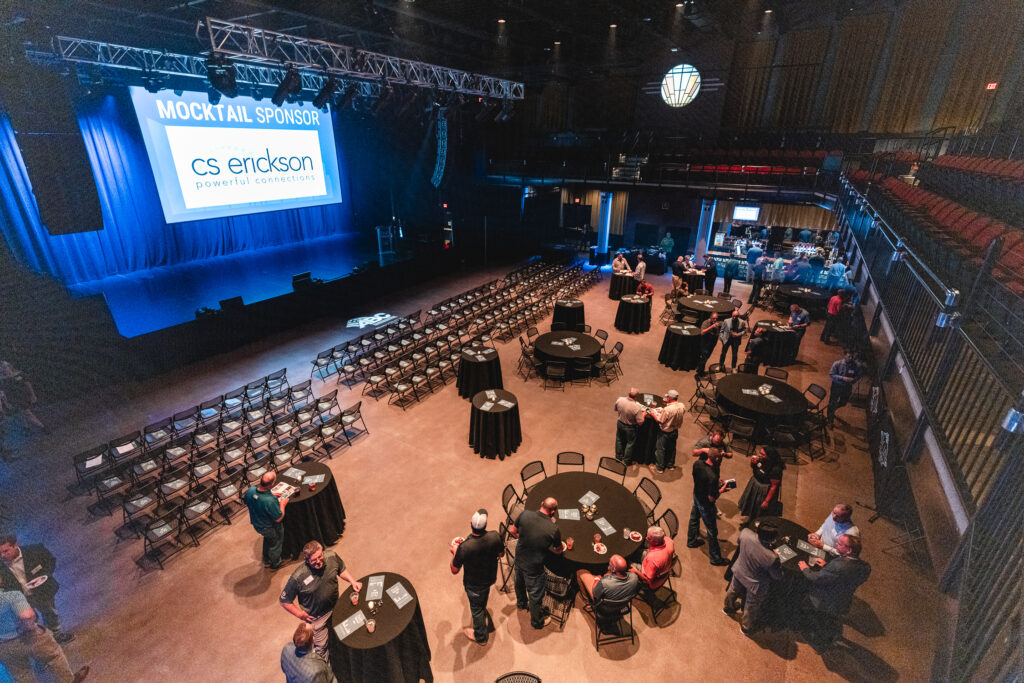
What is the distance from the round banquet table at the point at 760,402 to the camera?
7.08 metres

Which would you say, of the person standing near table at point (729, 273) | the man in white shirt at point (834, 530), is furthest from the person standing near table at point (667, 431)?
the person standing near table at point (729, 273)

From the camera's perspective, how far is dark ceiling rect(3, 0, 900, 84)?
10044 millimetres

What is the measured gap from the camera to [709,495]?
5.05m

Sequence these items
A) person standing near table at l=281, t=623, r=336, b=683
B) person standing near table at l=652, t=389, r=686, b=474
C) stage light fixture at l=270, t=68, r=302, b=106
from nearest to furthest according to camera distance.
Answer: person standing near table at l=281, t=623, r=336, b=683, person standing near table at l=652, t=389, r=686, b=474, stage light fixture at l=270, t=68, r=302, b=106

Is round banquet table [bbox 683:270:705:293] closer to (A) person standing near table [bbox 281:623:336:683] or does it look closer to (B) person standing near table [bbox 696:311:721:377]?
(B) person standing near table [bbox 696:311:721:377]

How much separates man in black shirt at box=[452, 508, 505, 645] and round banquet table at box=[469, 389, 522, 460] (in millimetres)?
2904

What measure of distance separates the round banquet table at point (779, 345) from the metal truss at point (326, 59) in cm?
1161

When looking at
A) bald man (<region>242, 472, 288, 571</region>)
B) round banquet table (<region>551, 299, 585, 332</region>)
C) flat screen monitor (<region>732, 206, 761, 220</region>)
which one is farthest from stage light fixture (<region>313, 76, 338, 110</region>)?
flat screen monitor (<region>732, 206, 761, 220</region>)

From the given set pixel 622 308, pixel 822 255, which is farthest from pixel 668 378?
pixel 822 255

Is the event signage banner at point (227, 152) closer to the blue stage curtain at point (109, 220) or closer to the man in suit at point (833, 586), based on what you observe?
the blue stage curtain at point (109, 220)

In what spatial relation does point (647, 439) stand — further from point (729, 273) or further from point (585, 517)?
point (729, 273)

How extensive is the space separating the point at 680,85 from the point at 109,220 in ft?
76.1

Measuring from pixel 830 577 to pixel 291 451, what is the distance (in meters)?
6.93

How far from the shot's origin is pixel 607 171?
1872 cm
